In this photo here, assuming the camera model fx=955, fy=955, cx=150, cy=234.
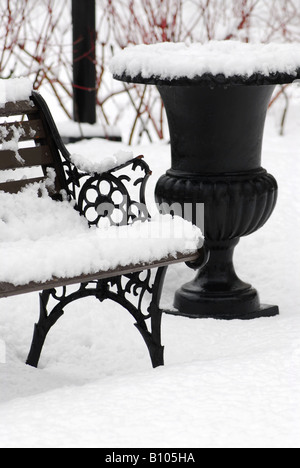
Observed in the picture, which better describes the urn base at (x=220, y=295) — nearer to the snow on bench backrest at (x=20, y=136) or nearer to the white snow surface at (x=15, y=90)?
the snow on bench backrest at (x=20, y=136)

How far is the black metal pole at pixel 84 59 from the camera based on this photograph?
659 cm

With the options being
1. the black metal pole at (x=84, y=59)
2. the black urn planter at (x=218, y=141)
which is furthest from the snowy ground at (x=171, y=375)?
the black metal pole at (x=84, y=59)


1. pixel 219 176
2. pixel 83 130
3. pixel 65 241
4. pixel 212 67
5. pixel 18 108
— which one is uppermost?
pixel 212 67

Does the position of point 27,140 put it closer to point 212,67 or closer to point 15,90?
point 15,90

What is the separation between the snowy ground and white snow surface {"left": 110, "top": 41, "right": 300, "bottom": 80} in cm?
109

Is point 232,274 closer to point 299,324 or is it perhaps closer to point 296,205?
point 299,324

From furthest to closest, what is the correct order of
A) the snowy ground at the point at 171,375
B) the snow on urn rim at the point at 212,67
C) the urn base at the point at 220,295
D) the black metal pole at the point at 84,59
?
the black metal pole at the point at 84,59 → the urn base at the point at 220,295 → the snow on urn rim at the point at 212,67 → the snowy ground at the point at 171,375

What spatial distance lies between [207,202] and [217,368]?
1.18 meters

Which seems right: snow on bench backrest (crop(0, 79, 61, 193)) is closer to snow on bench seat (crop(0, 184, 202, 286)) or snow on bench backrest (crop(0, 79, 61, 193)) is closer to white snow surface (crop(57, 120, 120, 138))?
snow on bench seat (crop(0, 184, 202, 286))

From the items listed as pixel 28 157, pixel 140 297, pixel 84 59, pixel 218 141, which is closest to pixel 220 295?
pixel 218 141

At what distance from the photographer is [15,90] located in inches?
151

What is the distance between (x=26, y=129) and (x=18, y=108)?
93 mm

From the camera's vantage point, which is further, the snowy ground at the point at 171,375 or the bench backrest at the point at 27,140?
the bench backrest at the point at 27,140

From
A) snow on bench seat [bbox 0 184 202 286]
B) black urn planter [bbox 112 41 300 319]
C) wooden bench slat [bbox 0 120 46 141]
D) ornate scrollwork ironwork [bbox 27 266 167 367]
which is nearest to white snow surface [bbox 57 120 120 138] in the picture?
A: black urn planter [bbox 112 41 300 319]
